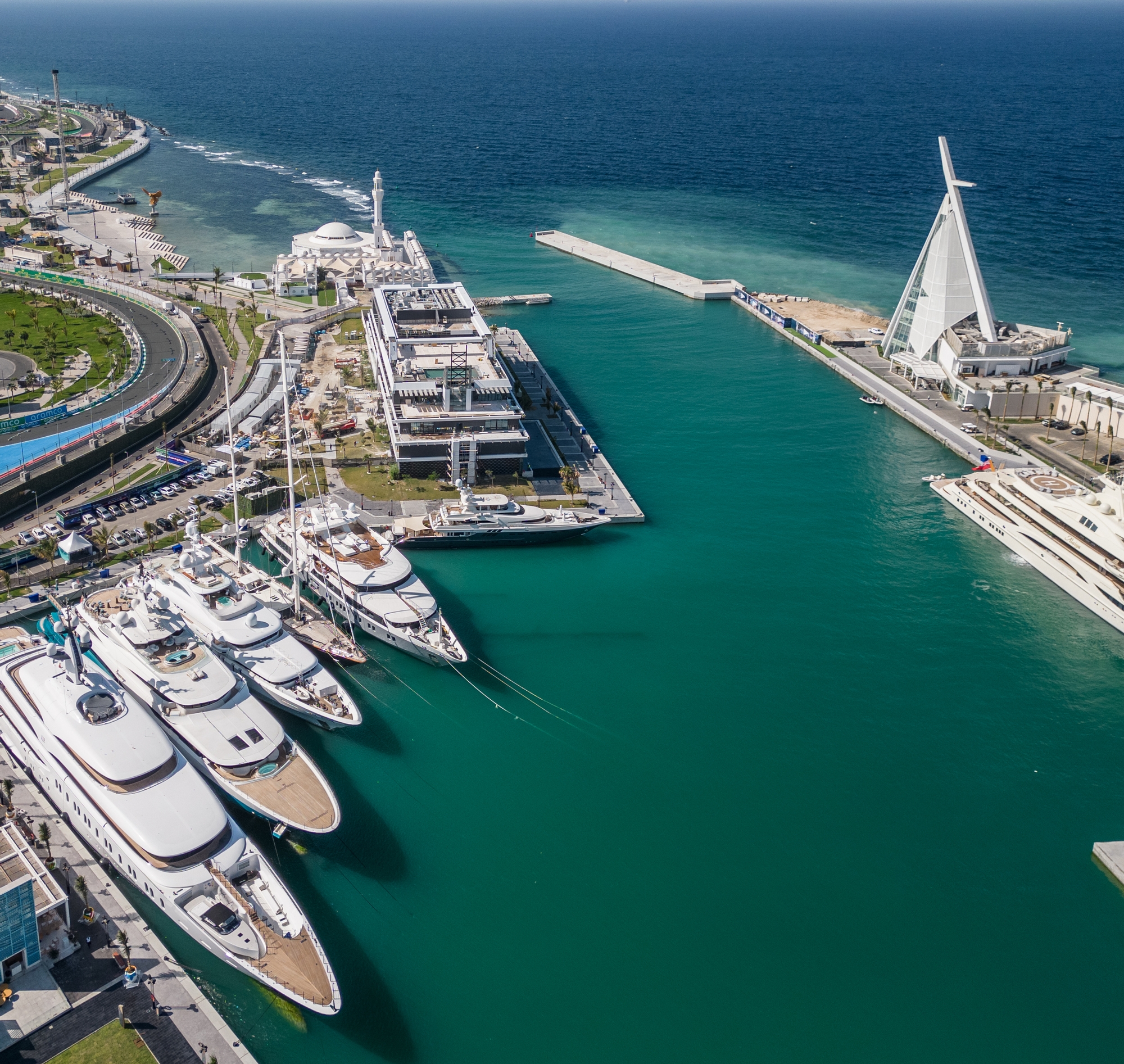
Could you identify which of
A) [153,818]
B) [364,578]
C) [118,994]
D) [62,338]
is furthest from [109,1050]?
[62,338]

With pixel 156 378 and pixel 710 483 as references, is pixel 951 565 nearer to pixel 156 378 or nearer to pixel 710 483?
pixel 710 483

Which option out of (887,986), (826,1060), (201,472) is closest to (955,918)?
(887,986)

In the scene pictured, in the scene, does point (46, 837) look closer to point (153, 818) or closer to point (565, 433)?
point (153, 818)

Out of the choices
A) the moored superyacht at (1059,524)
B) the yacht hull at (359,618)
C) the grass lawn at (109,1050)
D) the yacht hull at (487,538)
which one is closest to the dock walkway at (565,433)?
the yacht hull at (487,538)

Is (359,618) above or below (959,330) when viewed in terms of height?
below

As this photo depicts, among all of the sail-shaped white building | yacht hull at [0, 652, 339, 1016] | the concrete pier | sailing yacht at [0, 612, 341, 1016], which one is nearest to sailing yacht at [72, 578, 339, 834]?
sailing yacht at [0, 612, 341, 1016]

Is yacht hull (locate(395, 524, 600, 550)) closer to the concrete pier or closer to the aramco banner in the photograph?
the aramco banner
